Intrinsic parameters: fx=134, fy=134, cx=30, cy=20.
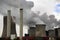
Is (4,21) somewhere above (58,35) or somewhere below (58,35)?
above

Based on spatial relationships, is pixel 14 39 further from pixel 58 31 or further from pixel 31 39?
pixel 58 31

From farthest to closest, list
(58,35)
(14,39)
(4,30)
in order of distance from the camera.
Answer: (4,30)
(58,35)
(14,39)

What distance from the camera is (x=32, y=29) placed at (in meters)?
35.1

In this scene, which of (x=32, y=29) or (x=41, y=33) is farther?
(x=32, y=29)

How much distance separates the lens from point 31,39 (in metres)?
25.4

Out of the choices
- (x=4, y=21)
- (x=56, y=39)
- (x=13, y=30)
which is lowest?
(x=56, y=39)

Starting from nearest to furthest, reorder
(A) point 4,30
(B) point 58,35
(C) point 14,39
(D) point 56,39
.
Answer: (C) point 14,39
(D) point 56,39
(B) point 58,35
(A) point 4,30

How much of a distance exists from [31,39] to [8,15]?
8.29 metres

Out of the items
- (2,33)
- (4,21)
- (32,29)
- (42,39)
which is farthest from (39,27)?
(2,33)

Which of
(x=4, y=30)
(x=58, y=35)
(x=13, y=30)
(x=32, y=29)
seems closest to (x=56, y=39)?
(x=58, y=35)

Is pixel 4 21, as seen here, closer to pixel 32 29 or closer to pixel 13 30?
pixel 13 30

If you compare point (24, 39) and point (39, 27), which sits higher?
point (39, 27)

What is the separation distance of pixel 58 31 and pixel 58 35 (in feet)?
3.10

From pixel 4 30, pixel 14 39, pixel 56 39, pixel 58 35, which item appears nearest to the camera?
pixel 14 39
